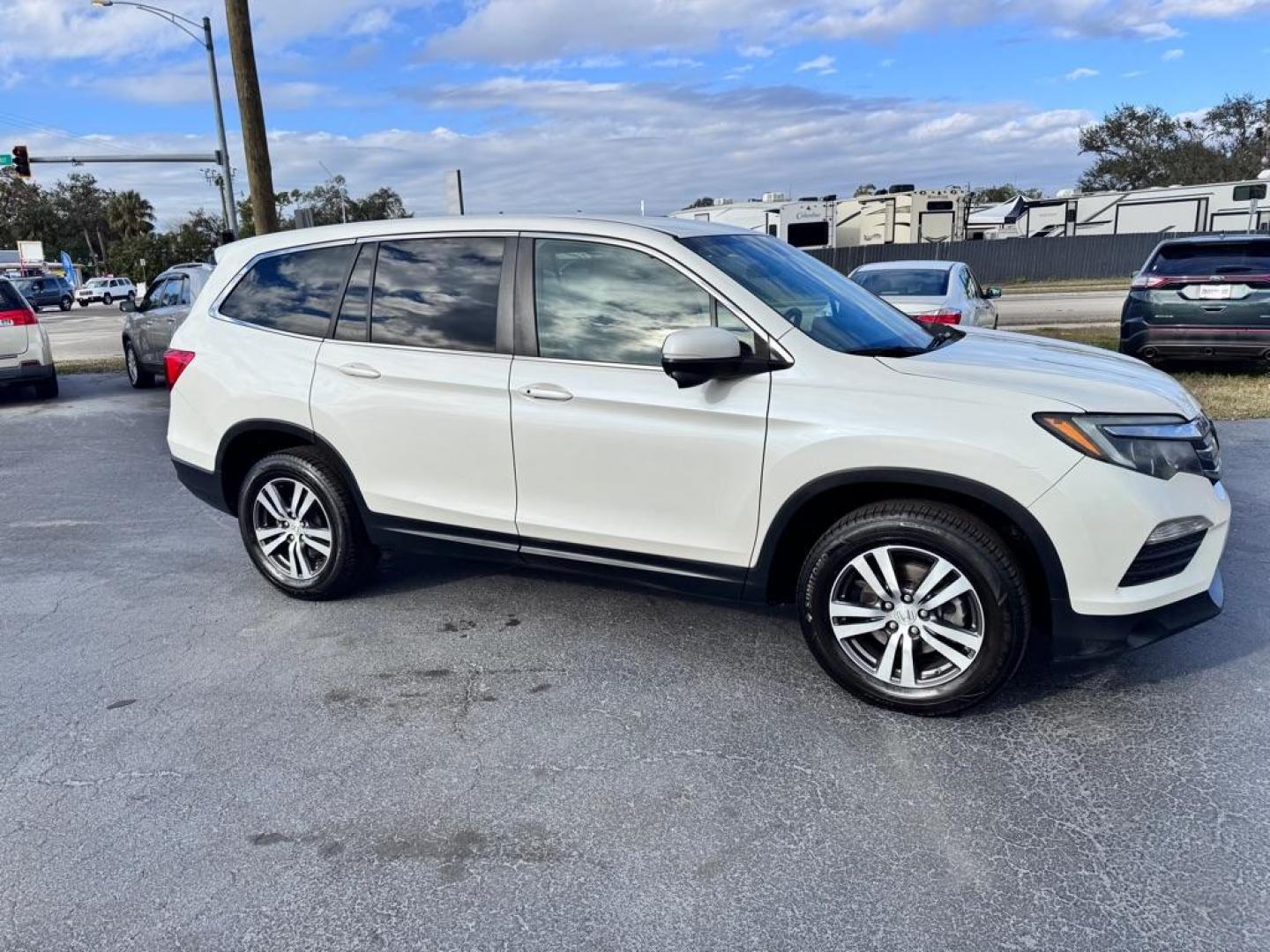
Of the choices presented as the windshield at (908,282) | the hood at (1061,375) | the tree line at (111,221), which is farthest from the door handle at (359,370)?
the tree line at (111,221)

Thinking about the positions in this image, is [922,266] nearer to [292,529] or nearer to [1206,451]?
[1206,451]

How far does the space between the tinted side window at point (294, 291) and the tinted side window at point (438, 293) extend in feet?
0.93

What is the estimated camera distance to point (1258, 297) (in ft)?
32.8

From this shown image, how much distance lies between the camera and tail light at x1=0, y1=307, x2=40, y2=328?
11.8 meters

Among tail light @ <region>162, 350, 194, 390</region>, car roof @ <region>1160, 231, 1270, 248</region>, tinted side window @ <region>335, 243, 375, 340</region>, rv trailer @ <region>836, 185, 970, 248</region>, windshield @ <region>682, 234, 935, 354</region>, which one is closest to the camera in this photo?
windshield @ <region>682, 234, 935, 354</region>

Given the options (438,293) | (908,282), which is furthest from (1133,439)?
(908,282)

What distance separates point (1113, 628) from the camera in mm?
3311

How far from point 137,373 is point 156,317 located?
1.66 metres

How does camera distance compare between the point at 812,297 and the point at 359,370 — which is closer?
the point at 812,297

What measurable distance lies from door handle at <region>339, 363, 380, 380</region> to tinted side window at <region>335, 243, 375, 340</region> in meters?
0.15

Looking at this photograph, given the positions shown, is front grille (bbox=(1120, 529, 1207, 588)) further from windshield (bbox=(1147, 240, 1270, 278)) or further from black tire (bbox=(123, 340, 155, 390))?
black tire (bbox=(123, 340, 155, 390))

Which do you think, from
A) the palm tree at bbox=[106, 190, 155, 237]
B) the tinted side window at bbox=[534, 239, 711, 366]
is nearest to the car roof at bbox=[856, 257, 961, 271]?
the tinted side window at bbox=[534, 239, 711, 366]

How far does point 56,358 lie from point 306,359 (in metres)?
17.7

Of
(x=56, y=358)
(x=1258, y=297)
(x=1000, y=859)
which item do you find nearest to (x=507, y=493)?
(x=1000, y=859)
